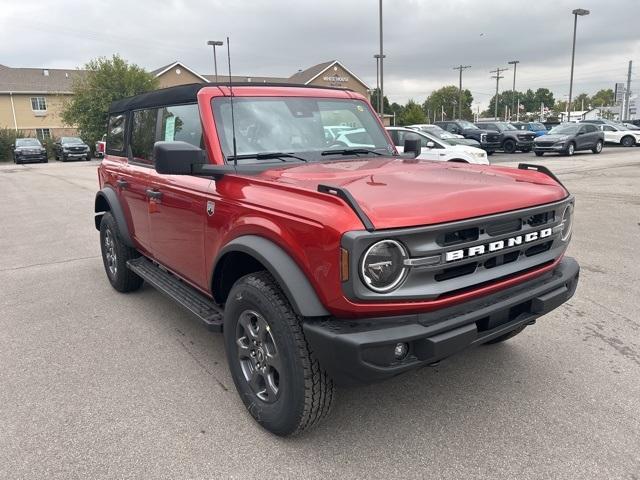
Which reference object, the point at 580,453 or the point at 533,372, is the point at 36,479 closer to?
the point at 580,453

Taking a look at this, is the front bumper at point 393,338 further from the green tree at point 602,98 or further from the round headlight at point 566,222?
the green tree at point 602,98

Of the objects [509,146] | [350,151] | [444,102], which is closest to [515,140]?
[509,146]

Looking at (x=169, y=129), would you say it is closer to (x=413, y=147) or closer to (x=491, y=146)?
(x=413, y=147)

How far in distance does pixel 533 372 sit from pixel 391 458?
1.37m

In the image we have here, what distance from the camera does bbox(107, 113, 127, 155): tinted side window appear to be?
509 cm

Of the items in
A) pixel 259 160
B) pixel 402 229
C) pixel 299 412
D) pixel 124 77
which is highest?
pixel 124 77

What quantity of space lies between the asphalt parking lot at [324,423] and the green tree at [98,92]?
36.3m

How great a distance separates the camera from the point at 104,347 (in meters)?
3.99

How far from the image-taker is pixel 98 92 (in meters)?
37.2

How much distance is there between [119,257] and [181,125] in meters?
1.88

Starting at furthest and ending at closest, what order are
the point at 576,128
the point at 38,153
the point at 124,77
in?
1. the point at 124,77
2. the point at 38,153
3. the point at 576,128

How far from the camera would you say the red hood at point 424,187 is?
2.33 m

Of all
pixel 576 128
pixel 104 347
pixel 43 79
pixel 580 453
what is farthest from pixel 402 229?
pixel 43 79

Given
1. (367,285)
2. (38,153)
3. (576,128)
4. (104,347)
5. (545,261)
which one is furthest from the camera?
(38,153)
